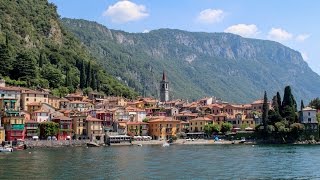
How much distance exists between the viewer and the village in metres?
102

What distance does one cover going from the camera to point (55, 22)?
16625cm

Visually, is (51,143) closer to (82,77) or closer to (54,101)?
(54,101)

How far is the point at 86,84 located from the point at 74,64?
474 inches

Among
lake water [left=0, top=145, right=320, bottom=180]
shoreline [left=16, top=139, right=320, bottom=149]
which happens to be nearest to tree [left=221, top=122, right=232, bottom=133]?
shoreline [left=16, top=139, right=320, bottom=149]

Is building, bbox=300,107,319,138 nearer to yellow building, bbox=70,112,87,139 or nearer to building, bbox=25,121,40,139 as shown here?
yellow building, bbox=70,112,87,139

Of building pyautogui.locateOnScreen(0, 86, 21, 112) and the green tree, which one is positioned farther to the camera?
the green tree

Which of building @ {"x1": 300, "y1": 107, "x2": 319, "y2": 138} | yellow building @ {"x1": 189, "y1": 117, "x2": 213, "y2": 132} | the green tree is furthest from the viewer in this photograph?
yellow building @ {"x1": 189, "y1": 117, "x2": 213, "y2": 132}

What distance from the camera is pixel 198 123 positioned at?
13188cm

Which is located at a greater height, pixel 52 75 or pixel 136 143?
pixel 52 75

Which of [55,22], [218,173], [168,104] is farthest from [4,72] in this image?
[218,173]

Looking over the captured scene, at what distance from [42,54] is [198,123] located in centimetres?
4287

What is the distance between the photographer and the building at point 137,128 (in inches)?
4786

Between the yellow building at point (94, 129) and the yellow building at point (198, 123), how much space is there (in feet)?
92.5

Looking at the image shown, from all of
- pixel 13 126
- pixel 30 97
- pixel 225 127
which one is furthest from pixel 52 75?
pixel 225 127
